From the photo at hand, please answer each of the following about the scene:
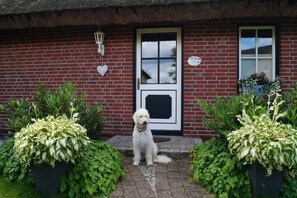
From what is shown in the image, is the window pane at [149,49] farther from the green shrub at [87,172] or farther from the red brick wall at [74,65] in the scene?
the green shrub at [87,172]

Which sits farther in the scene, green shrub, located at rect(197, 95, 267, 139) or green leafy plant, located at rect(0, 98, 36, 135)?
green leafy plant, located at rect(0, 98, 36, 135)

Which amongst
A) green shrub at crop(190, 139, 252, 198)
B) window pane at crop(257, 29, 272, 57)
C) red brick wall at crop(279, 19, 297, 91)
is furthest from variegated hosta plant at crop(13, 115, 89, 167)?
red brick wall at crop(279, 19, 297, 91)

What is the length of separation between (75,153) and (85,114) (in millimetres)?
1111

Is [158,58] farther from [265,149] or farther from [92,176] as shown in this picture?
Answer: [265,149]

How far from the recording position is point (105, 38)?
615 centimetres

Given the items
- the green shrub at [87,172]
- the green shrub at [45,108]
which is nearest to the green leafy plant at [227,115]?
the green shrub at [87,172]

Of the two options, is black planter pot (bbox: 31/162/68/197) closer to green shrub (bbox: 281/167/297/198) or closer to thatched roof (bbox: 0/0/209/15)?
green shrub (bbox: 281/167/297/198)

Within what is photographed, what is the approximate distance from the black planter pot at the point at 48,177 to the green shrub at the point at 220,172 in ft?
5.36

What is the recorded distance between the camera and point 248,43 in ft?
19.0

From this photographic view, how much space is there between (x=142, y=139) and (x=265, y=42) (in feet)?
10.8

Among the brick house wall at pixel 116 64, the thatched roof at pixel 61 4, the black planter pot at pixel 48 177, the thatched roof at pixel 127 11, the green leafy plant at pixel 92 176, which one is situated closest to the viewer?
the black planter pot at pixel 48 177

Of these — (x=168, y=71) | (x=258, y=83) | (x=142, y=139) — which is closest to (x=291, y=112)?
(x=258, y=83)

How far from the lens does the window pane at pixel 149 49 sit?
20.1 feet

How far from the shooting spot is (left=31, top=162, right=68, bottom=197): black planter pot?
3.28 m
